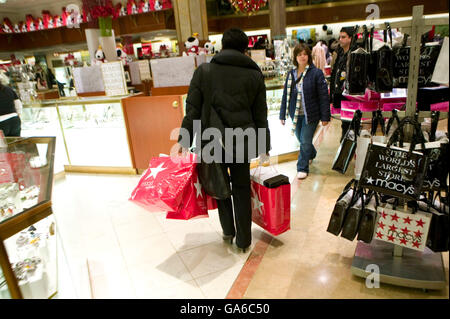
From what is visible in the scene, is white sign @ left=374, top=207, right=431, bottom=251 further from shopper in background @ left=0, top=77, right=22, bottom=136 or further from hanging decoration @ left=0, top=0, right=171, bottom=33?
hanging decoration @ left=0, top=0, right=171, bottom=33

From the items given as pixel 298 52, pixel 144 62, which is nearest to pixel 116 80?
pixel 144 62

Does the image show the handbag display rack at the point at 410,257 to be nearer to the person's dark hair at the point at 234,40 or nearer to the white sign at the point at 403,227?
the white sign at the point at 403,227

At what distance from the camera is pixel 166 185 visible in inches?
89.0

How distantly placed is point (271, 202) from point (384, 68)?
1.15 metres

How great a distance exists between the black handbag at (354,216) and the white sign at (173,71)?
2.73 m

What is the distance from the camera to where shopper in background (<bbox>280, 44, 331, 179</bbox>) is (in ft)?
11.6

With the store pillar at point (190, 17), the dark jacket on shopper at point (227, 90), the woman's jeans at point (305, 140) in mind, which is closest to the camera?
the dark jacket on shopper at point (227, 90)

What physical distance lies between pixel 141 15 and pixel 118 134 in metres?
5.68

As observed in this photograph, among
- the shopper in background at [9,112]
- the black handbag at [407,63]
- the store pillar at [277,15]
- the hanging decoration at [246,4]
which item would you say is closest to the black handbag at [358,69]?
the black handbag at [407,63]

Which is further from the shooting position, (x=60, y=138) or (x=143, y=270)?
(x=60, y=138)

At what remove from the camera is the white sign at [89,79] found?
471 centimetres

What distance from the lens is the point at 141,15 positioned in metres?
8.86

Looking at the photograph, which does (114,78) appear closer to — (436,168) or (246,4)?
(246,4)
